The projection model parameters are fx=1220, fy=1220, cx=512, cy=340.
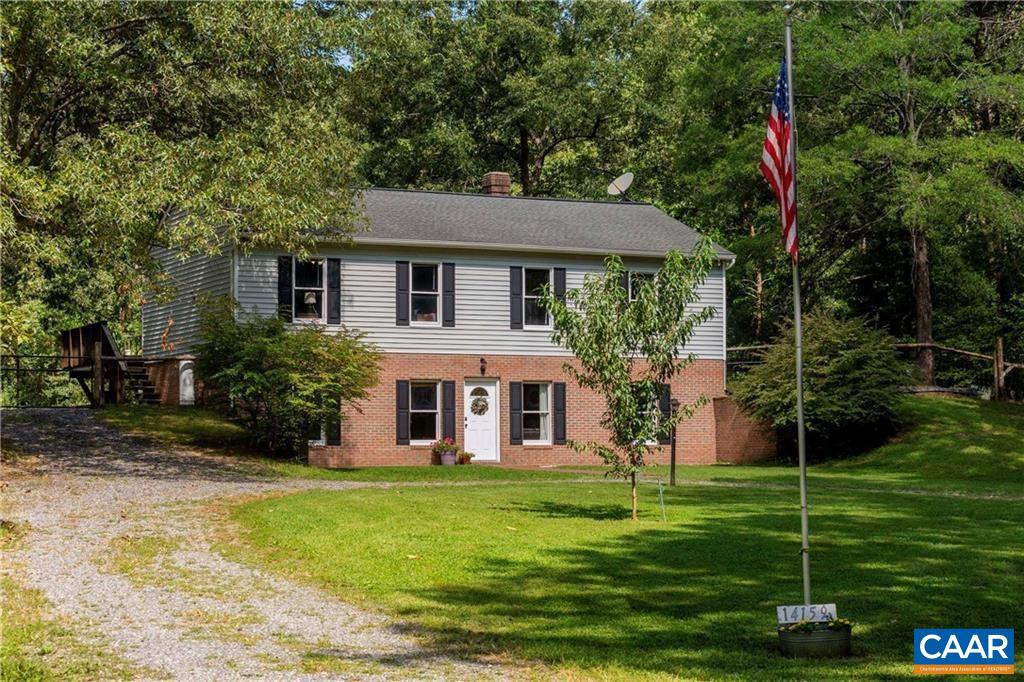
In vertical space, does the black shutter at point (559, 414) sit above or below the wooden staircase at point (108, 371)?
below

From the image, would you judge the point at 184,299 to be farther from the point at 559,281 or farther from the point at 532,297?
the point at 559,281

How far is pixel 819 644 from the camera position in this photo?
→ 27.8 feet

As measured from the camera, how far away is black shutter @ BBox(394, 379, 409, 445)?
2925 cm

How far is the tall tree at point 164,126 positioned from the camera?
19.4m

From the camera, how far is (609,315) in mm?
15820

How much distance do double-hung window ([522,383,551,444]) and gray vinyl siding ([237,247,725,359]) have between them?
0.96 m

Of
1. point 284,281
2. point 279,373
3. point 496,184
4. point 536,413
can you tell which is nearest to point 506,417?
point 536,413

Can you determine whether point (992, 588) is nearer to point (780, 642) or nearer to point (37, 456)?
point (780, 642)

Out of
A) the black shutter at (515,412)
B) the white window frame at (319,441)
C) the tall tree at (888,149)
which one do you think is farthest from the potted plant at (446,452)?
Result: the tall tree at (888,149)

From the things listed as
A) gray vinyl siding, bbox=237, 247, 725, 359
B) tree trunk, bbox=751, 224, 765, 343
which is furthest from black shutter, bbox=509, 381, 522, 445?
tree trunk, bbox=751, 224, 765, 343

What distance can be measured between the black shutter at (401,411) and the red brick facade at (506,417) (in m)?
0.09

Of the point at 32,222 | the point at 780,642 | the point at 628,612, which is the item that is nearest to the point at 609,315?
the point at 628,612

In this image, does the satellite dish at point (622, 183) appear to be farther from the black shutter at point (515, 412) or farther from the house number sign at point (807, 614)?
the house number sign at point (807, 614)

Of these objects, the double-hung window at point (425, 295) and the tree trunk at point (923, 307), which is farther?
the tree trunk at point (923, 307)
